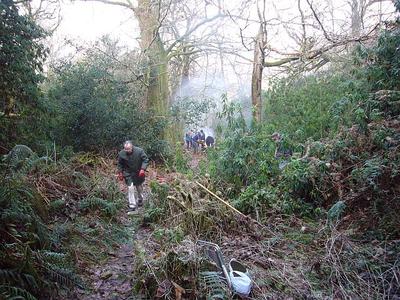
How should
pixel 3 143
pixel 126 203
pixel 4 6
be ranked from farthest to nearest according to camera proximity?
1. pixel 126 203
2. pixel 3 143
3. pixel 4 6

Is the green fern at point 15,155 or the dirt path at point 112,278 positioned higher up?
the green fern at point 15,155

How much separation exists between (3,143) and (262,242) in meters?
6.93

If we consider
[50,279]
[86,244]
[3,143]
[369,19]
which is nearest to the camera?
[50,279]

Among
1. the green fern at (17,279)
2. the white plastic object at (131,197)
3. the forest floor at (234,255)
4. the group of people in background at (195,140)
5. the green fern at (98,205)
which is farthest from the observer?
the group of people in background at (195,140)

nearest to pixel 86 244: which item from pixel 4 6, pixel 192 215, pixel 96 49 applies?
pixel 192 215

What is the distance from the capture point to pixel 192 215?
6730 mm

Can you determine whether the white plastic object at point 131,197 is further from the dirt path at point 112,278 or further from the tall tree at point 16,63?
the tall tree at point 16,63

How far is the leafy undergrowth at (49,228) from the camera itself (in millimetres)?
4199

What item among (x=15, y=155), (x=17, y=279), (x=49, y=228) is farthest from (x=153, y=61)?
(x=17, y=279)

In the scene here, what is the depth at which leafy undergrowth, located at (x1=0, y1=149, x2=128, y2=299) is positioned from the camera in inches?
165

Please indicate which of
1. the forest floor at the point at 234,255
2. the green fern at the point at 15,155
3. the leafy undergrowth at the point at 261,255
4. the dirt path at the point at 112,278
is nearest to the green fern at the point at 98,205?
the forest floor at the point at 234,255

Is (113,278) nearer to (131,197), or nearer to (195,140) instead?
(131,197)

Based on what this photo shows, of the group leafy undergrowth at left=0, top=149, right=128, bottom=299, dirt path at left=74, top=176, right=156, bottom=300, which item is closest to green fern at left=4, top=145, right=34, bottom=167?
leafy undergrowth at left=0, top=149, right=128, bottom=299

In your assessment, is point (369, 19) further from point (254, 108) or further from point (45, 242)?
point (45, 242)
